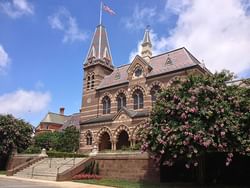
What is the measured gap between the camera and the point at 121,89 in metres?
39.0

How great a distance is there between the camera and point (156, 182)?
19641mm

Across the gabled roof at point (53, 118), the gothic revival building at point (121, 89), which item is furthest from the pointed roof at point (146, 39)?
the gabled roof at point (53, 118)

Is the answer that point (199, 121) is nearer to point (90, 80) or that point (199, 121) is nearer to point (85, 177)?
point (85, 177)

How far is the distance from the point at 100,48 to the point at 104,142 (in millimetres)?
16158

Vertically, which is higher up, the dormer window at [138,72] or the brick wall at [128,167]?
the dormer window at [138,72]

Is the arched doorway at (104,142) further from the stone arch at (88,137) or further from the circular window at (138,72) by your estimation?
the circular window at (138,72)

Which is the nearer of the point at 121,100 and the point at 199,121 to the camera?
the point at 199,121

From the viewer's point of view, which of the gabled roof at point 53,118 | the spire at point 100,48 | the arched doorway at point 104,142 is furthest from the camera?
the gabled roof at point 53,118

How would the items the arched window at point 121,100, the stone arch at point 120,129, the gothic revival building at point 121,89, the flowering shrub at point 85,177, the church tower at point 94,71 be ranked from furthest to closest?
the church tower at point 94,71
the arched window at point 121,100
the gothic revival building at point 121,89
the stone arch at point 120,129
the flowering shrub at point 85,177

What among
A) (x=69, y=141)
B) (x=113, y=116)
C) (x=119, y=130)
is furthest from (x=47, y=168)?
(x=69, y=141)

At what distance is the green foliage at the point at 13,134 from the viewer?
3222cm

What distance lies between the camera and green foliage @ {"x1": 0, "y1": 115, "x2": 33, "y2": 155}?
32219 millimetres

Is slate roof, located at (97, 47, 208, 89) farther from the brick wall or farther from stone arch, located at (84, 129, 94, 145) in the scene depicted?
the brick wall

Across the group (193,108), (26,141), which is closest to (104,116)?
(26,141)
